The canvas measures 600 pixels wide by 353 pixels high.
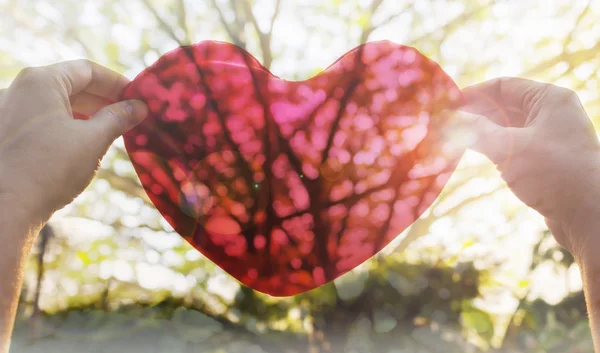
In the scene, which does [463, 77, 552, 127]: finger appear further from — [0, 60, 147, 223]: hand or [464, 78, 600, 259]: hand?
[0, 60, 147, 223]: hand

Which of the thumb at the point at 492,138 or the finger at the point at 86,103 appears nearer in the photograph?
the thumb at the point at 492,138

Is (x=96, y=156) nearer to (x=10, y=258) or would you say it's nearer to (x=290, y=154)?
(x=10, y=258)

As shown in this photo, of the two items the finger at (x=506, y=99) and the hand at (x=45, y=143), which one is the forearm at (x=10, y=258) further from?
the finger at (x=506, y=99)

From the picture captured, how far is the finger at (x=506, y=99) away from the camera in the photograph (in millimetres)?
665

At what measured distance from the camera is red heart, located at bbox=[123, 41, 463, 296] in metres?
0.70

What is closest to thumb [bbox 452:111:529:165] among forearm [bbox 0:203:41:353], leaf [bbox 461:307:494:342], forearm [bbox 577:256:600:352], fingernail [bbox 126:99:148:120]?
forearm [bbox 577:256:600:352]

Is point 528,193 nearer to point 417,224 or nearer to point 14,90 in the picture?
point 14,90

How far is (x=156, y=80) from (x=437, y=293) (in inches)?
58.4

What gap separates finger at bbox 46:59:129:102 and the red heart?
0.04 m

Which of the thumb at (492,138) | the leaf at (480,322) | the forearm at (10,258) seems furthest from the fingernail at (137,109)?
the leaf at (480,322)

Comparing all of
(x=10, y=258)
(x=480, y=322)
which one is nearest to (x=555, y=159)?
(x=10, y=258)

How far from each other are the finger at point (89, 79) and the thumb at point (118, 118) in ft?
0.19

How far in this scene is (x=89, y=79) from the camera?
67 cm

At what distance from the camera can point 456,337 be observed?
1727 mm
